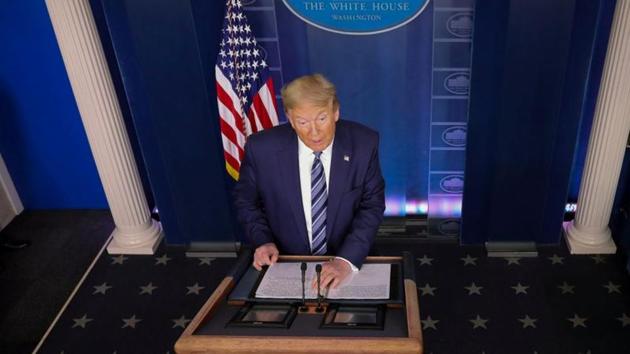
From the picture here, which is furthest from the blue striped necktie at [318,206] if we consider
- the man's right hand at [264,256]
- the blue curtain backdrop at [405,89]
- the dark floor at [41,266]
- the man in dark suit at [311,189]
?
the dark floor at [41,266]

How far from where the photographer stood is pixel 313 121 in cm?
233

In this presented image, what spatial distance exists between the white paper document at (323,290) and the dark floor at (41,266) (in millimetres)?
2755

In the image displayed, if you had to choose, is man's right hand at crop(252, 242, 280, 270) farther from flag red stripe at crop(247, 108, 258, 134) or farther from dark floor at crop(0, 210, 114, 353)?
dark floor at crop(0, 210, 114, 353)

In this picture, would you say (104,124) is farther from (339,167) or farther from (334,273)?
(334,273)

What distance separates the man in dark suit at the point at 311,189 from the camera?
2.67 metres

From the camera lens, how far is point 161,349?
3.86m

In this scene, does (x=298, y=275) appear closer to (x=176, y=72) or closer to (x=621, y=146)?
(x=176, y=72)

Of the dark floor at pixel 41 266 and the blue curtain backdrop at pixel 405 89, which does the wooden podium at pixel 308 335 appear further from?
the dark floor at pixel 41 266

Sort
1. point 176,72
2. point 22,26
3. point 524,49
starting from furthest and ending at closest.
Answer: point 22,26 → point 176,72 → point 524,49

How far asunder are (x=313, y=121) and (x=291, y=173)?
426mm

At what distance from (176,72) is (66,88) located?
1.64 m

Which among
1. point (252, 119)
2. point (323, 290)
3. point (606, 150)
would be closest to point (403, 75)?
point (252, 119)

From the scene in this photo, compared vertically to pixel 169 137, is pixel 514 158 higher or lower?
lower

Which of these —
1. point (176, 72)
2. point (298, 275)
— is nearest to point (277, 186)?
point (298, 275)
